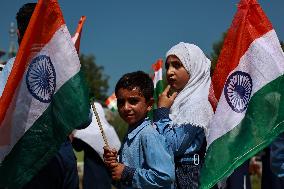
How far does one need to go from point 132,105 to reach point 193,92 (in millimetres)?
605

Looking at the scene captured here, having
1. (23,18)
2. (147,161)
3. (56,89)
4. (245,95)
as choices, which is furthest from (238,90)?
(23,18)

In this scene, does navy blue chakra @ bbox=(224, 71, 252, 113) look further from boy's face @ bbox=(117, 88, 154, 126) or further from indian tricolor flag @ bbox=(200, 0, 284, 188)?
boy's face @ bbox=(117, 88, 154, 126)

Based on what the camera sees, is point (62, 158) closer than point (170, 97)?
Yes

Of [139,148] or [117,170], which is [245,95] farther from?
[117,170]

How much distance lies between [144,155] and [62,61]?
0.76 meters

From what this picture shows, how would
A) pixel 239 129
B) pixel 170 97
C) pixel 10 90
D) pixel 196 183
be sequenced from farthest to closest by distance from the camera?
pixel 170 97, pixel 196 183, pixel 239 129, pixel 10 90

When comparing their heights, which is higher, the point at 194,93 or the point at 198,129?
the point at 194,93

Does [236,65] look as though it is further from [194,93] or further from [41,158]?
[41,158]

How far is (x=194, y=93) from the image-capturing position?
14.1ft

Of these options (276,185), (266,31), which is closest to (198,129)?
(266,31)

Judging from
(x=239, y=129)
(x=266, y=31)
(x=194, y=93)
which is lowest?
(x=239, y=129)

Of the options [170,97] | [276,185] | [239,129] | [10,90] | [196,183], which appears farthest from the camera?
[276,185]

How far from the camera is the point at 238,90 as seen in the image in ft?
12.7

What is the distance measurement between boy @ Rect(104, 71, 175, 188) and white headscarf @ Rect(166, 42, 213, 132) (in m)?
0.31
